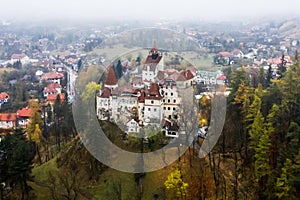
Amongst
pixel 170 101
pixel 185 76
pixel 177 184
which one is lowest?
pixel 177 184

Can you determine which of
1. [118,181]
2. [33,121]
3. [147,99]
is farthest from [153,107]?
[33,121]

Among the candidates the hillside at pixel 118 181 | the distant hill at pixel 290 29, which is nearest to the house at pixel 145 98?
the hillside at pixel 118 181

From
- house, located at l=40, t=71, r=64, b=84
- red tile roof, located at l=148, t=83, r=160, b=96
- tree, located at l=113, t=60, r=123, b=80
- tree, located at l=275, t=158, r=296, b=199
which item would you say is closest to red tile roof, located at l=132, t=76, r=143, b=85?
red tile roof, located at l=148, t=83, r=160, b=96

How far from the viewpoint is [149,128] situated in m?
15.5

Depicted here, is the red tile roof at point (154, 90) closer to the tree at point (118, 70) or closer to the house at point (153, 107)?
the house at point (153, 107)

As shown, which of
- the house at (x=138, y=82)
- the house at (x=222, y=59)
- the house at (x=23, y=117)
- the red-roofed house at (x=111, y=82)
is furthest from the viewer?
the house at (x=222, y=59)

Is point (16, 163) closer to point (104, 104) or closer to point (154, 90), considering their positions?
point (104, 104)

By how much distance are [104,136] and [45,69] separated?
3768 cm

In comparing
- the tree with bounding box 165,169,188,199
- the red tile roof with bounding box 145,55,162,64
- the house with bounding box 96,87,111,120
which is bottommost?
the tree with bounding box 165,169,188,199

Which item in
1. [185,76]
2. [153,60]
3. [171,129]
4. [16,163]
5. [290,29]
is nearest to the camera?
[16,163]

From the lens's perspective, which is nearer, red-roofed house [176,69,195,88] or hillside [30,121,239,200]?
hillside [30,121,239,200]

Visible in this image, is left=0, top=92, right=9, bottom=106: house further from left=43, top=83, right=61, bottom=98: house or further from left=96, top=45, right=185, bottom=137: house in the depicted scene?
left=96, top=45, right=185, bottom=137: house

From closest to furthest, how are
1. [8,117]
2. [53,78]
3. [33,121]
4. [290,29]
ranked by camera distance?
[33,121]
[8,117]
[53,78]
[290,29]

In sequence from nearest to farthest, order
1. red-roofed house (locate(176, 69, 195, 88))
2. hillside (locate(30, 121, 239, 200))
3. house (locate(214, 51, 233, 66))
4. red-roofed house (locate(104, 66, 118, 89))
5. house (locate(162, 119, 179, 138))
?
1. hillside (locate(30, 121, 239, 200))
2. house (locate(162, 119, 179, 138))
3. red-roofed house (locate(176, 69, 195, 88))
4. red-roofed house (locate(104, 66, 118, 89))
5. house (locate(214, 51, 233, 66))
